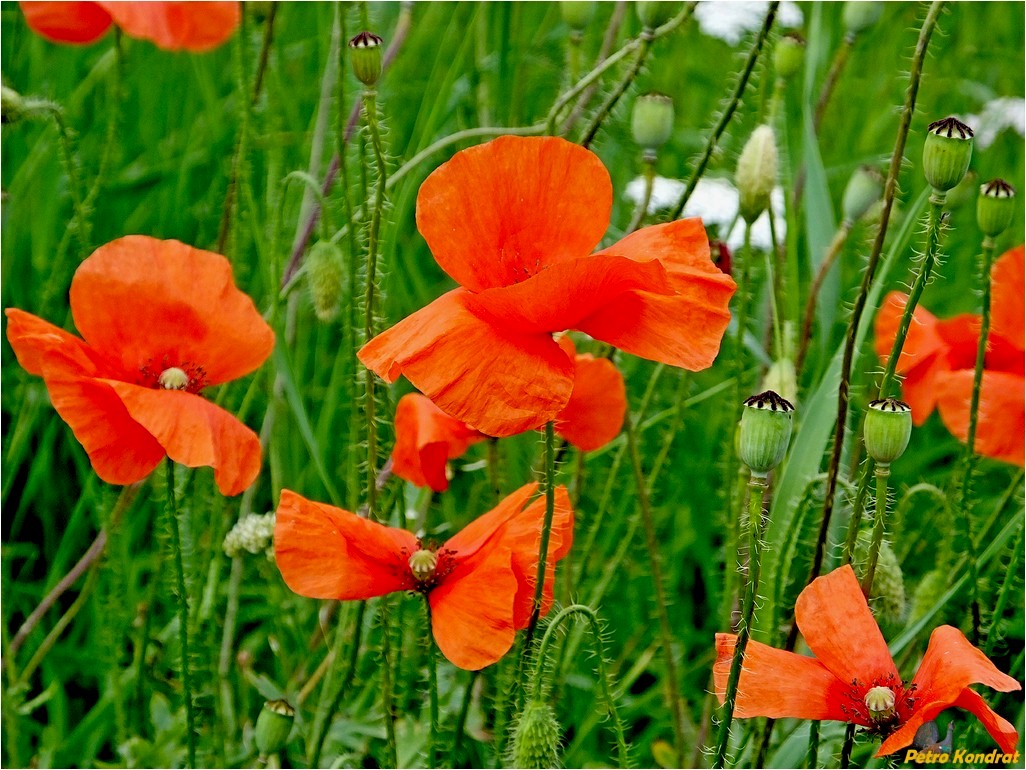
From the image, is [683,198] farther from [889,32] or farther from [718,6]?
[889,32]

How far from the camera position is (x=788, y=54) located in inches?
55.2

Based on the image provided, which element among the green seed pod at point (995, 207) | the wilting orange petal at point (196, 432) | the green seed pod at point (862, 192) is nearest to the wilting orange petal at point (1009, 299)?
the green seed pod at point (862, 192)

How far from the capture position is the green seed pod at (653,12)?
3.87ft

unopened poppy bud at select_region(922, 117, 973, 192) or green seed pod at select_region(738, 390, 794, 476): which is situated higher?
unopened poppy bud at select_region(922, 117, 973, 192)

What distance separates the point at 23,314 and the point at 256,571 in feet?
2.74

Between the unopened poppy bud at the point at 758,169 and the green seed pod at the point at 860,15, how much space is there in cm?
31

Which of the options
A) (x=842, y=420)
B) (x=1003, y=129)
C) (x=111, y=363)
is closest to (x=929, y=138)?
(x=842, y=420)

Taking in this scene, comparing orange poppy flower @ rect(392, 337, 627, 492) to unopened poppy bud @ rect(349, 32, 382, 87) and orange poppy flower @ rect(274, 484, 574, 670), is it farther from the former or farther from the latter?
unopened poppy bud @ rect(349, 32, 382, 87)

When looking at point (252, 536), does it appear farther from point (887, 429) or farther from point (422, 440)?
point (887, 429)

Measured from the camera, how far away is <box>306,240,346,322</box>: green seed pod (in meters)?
1.30

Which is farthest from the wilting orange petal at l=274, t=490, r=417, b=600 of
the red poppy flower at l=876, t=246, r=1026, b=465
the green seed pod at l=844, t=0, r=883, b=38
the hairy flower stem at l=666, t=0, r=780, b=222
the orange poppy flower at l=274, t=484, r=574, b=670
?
the green seed pod at l=844, t=0, r=883, b=38

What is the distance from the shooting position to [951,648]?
93cm

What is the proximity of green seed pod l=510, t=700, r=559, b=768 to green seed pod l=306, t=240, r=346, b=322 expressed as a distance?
510 millimetres

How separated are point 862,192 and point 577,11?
1.26 feet
